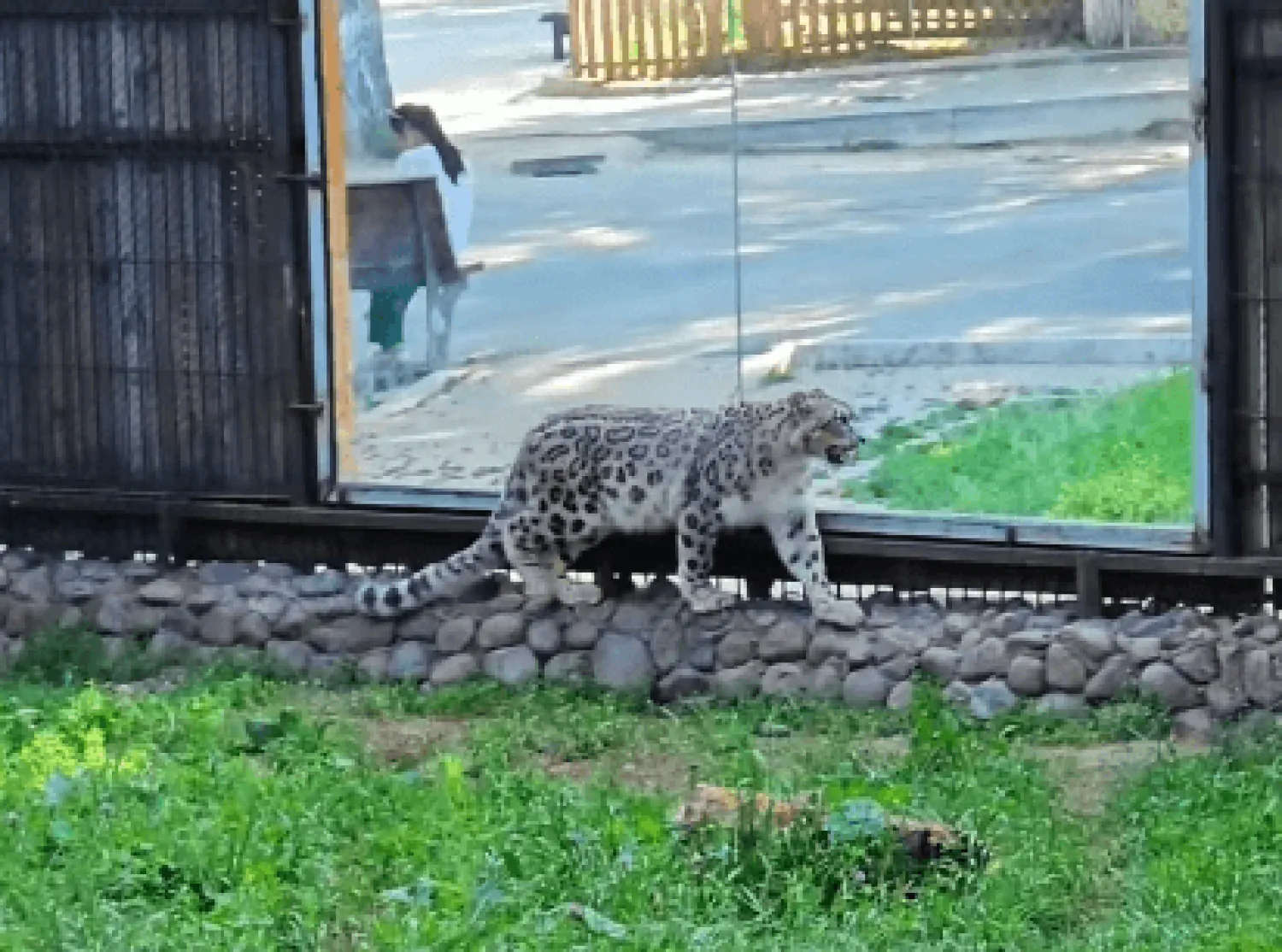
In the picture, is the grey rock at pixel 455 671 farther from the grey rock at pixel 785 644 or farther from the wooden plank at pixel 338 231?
the grey rock at pixel 785 644

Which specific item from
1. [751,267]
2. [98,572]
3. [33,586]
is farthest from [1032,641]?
[33,586]

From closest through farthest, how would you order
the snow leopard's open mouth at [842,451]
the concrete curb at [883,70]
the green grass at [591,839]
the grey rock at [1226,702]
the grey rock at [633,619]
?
the green grass at [591,839], the grey rock at [1226,702], the concrete curb at [883,70], the snow leopard's open mouth at [842,451], the grey rock at [633,619]

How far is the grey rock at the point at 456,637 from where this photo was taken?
1060 centimetres

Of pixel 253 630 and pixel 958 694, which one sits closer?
pixel 958 694

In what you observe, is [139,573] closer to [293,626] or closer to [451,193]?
[293,626]

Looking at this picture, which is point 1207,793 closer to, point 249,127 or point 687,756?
point 687,756

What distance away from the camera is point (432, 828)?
805 centimetres

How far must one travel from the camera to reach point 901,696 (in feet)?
32.3

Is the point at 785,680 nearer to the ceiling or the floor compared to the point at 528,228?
nearer to the floor

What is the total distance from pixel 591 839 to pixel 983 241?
3.00 metres

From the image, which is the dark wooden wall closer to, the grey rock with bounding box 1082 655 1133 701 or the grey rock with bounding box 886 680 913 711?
the grey rock with bounding box 886 680 913 711

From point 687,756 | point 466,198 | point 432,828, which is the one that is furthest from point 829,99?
point 432,828

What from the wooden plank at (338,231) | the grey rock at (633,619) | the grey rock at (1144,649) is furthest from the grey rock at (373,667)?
the grey rock at (1144,649)

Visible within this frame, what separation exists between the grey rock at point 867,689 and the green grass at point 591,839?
0.15 metres
